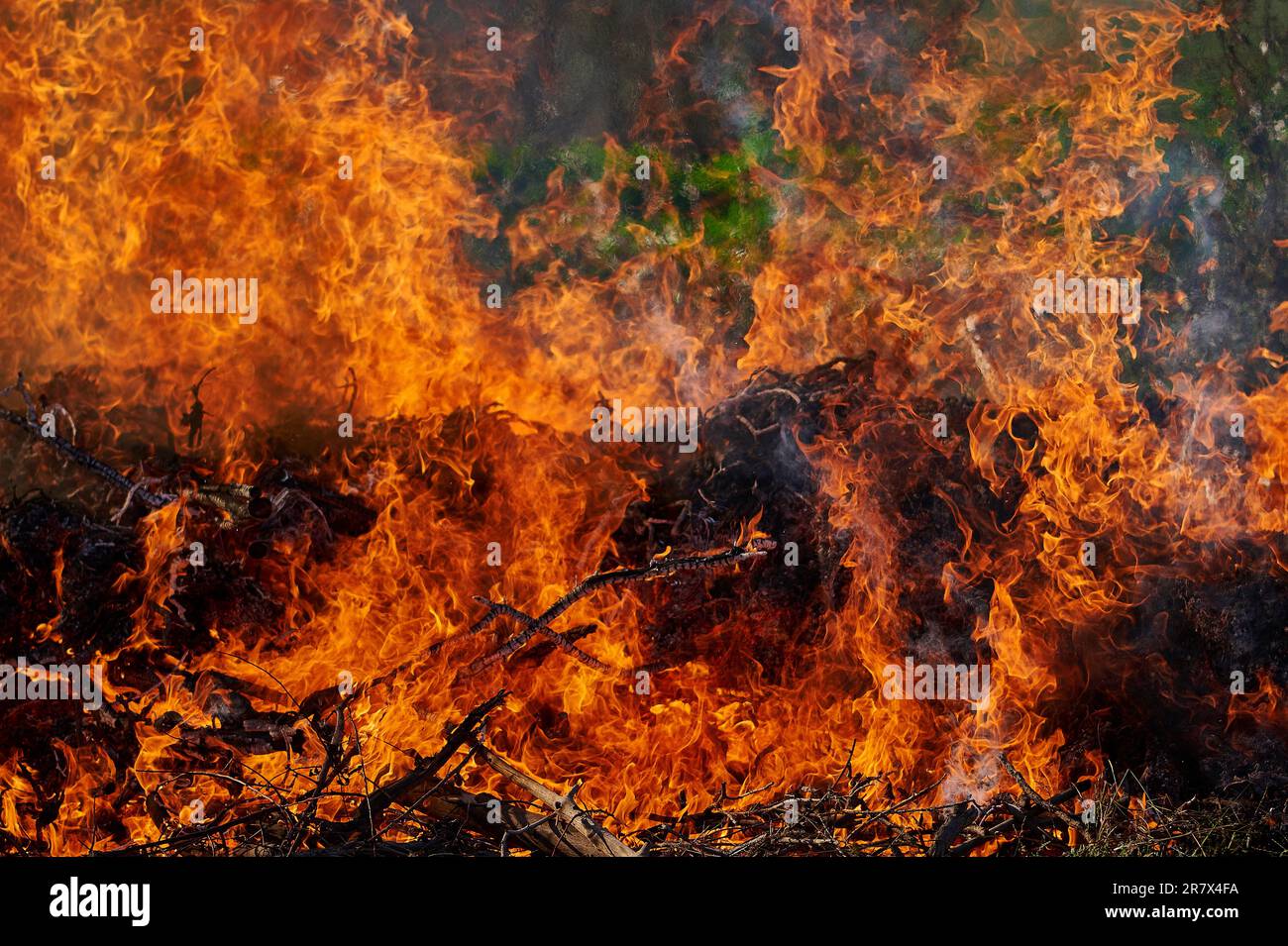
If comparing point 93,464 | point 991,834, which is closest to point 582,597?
point 991,834

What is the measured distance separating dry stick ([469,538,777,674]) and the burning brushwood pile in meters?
0.05

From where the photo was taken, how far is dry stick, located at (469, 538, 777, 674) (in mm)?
7250

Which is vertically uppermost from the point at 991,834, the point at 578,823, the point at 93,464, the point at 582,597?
the point at 93,464

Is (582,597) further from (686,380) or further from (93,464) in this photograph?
(93,464)

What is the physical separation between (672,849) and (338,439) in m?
3.65

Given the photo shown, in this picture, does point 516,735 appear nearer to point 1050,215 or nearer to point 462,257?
point 462,257

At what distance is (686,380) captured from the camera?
7680mm

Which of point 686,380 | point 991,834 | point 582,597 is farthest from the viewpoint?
point 686,380

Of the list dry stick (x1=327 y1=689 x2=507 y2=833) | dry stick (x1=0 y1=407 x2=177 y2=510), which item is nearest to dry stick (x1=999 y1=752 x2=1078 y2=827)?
dry stick (x1=327 y1=689 x2=507 y2=833)

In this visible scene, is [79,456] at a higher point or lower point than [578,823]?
higher

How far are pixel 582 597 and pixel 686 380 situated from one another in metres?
1.72

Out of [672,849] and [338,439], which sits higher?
[338,439]
